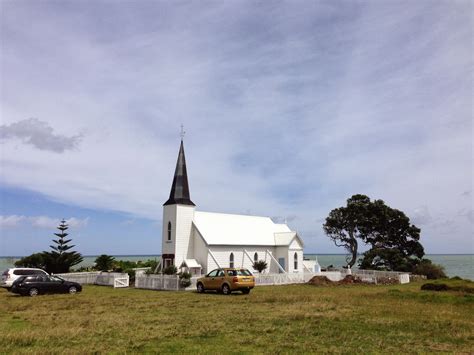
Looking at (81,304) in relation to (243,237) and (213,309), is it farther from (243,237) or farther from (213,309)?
(243,237)

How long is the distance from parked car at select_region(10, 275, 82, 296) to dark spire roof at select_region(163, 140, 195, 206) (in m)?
13.2

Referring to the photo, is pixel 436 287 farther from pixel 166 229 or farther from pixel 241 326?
pixel 166 229

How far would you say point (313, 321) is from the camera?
14539 millimetres

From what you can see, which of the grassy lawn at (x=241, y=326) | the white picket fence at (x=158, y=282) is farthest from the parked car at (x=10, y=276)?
the grassy lawn at (x=241, y=326)

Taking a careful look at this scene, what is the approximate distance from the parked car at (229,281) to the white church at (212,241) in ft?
30.3

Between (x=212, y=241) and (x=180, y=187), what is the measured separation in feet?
18.8

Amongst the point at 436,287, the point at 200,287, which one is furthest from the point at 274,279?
the point at 436,287

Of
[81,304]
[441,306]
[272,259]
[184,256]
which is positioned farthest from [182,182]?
[441,306]

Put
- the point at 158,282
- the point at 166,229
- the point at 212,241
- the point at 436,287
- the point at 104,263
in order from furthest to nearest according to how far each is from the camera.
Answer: the point at 104,263
the point at 166,229
the point at 212,241
the point at 158,282
the point at 436,287

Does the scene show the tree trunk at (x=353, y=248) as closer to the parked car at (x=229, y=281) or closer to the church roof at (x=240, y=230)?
the church roof at (x=240, y=230)

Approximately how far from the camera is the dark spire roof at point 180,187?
38.8m

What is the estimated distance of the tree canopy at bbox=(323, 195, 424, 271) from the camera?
169ft

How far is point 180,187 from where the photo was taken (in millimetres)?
39250

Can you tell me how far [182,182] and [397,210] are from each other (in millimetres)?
31484
